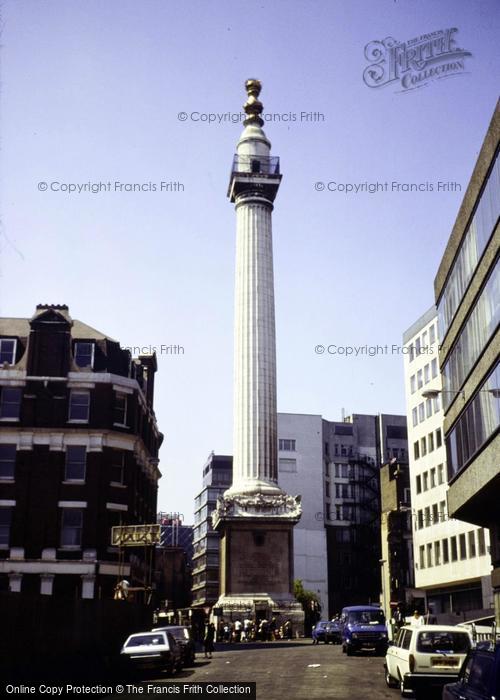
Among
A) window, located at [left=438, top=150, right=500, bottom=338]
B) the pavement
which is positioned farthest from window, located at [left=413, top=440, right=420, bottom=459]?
the pavement

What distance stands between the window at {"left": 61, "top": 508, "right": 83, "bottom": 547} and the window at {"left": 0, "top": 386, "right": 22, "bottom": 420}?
762 centimetres

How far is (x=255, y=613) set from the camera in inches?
2542

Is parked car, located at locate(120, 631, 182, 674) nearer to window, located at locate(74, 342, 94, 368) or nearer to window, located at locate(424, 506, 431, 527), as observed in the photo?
window, located at locate(74, 342, 94, 368)

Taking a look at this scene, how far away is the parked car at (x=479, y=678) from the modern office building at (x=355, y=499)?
10377 cm

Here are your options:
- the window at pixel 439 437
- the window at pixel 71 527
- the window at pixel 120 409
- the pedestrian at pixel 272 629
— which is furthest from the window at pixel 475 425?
the window at pixel 439 437

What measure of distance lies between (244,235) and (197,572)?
7972 centimetres

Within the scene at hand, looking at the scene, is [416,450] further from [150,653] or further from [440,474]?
[150,653]

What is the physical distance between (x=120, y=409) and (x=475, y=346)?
3298 cm

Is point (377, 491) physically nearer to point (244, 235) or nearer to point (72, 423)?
point (244, 235)

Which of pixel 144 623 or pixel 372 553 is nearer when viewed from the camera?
pixel 144 623

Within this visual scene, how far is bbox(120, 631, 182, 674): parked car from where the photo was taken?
97.1 ft

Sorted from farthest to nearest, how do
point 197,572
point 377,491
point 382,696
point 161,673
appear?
point 197,572 < point 377,491 < point 161,673 < point 382,696

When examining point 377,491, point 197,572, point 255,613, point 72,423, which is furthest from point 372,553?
Result: point 72,423

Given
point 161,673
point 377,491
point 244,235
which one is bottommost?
point 161,673
